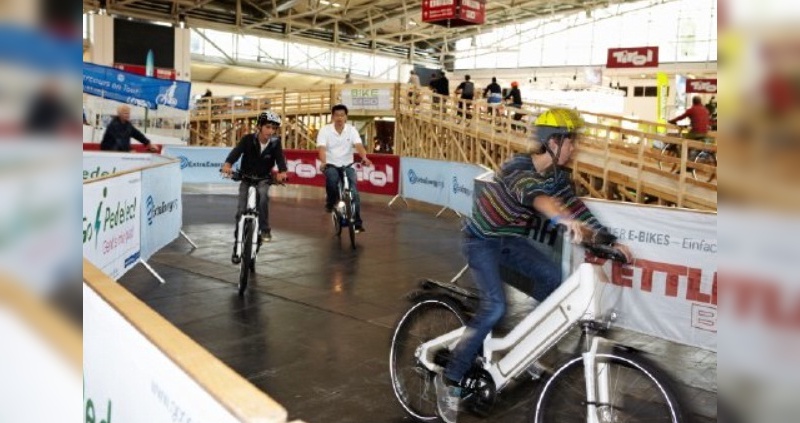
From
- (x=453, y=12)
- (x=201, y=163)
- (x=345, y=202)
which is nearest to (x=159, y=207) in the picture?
(x=345, y=202)

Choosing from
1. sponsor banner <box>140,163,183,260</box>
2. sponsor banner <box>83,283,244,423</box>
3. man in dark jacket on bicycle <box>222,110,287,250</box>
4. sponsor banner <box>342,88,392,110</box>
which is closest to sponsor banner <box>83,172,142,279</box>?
sponsor banner <box>140,163,183,260</box>

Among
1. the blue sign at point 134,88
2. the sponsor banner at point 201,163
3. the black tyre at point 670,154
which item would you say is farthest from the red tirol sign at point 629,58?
the blue sign at point 134,88

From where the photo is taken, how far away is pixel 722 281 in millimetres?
850

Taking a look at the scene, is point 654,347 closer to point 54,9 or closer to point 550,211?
point 550,211

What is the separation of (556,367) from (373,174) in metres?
14.7

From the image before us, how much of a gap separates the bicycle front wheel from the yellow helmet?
1.16 meters

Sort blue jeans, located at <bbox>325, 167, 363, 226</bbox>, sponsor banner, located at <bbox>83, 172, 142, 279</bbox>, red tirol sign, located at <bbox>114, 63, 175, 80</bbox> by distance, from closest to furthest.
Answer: sponsor banner, located at <bbox>83, 172, 142, 279</bbox> < blue jeans, located at <bbox>325, 167, 363, 226</bbox> < red tirol sign, located at <bbox>114, 63, 175, 80</bbox>

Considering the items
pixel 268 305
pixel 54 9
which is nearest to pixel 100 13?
pixel 268 305

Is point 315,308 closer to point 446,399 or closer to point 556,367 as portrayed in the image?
point 446,399

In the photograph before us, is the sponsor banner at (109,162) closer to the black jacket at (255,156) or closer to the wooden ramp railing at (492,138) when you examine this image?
the black jacket at (255,156)

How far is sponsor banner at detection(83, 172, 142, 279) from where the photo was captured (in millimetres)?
6133

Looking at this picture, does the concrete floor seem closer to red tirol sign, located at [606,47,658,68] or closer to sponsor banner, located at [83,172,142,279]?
sponsor banner, located at [83,172,142,279]

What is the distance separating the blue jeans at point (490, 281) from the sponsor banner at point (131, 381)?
2091 mm

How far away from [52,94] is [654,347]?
19.0 ft
